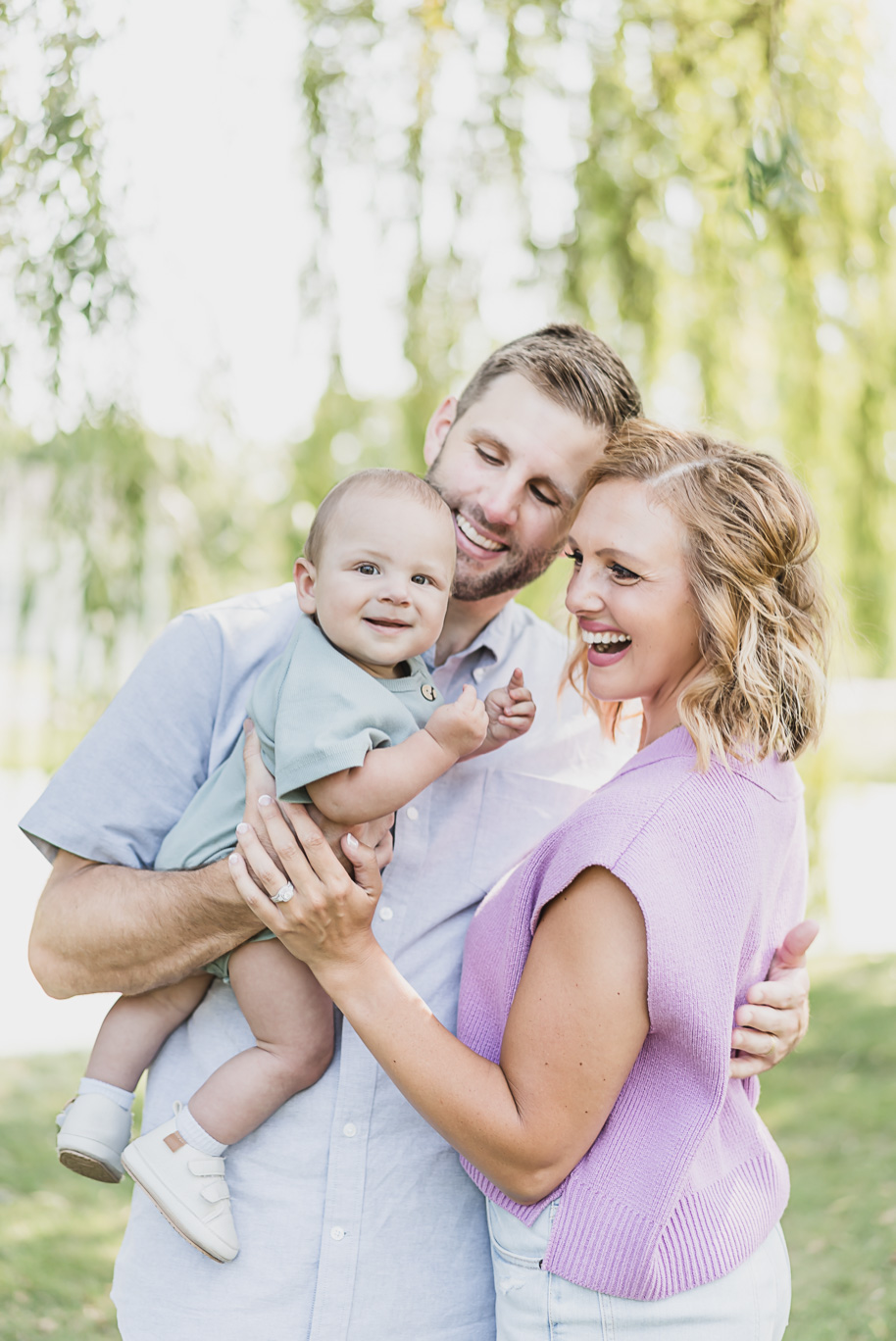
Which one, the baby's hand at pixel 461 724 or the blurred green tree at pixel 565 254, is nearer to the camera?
the baby's hand at pixel 461 724

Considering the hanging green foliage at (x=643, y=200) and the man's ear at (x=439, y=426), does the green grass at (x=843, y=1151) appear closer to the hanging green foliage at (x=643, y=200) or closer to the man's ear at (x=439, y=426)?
the hanging green foliage at (x=643, y=200)

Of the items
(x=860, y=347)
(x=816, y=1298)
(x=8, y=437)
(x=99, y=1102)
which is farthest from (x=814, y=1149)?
(x=8, y=437)

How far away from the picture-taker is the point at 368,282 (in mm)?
3744

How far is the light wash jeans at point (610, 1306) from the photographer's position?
147 cm

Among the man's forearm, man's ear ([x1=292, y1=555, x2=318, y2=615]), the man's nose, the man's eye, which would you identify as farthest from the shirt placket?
the man's eye

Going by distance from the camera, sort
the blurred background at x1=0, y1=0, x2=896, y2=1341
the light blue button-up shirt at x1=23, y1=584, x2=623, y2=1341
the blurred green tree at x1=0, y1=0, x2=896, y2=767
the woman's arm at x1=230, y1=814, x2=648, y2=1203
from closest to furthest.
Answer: the woman's arm at x1=230, y1=814, x2=648, y2=1203 < the light blue button-up shirt at x1=23, y1=584, x2=623, y2=1341 < the blurred background at x1=0, y1=0, x2=896, y2=1341 < the blurred green tree at x1=0, y1=0, x2=896, y2=767

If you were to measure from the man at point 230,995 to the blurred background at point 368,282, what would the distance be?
1504 mm

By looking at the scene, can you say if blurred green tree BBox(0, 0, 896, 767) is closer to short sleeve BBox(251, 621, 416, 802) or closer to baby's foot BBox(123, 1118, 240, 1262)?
short sleeve BBox(251, 621, 416, 802)

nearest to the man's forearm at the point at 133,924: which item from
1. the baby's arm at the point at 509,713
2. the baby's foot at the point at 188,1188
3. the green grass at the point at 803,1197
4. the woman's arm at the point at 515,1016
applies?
the woman's arm at the point at 515,1016

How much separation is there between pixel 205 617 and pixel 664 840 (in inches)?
31.1

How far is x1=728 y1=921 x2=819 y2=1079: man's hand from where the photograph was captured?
1605 mm

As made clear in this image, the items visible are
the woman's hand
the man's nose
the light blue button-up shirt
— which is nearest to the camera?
the woman's hand

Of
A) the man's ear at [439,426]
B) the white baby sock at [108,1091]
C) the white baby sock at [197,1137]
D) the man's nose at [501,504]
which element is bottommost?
the white baby sock at [108,1091]

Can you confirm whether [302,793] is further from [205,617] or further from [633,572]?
[633,572]
